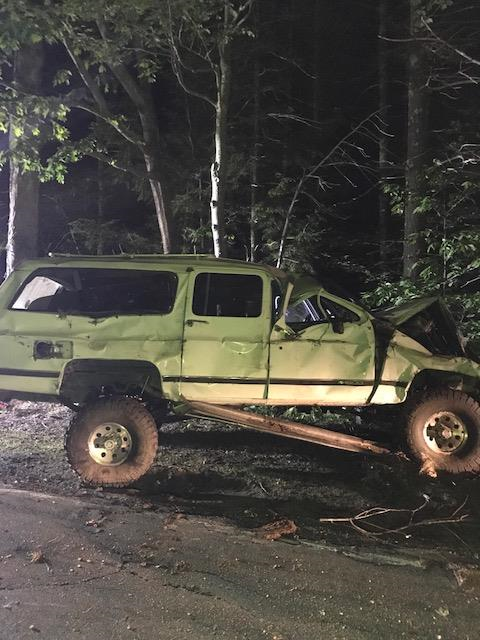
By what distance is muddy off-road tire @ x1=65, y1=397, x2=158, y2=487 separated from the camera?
550cm

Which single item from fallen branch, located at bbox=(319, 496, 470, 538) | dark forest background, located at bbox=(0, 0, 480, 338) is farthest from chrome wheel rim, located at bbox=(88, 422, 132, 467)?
dark forest background, located at bbox=(0, 0, 480, 338)

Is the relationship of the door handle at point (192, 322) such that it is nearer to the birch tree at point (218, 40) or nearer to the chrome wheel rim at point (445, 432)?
the chrome wheel rim at point (445, 432)

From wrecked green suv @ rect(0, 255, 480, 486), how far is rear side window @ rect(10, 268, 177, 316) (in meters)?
0.01

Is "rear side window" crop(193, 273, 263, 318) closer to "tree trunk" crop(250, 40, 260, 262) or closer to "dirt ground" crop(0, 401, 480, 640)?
"dirt ground" crop(0, 401, 480, 640)

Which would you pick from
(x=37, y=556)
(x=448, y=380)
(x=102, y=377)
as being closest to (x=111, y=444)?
(x=102, y=377)

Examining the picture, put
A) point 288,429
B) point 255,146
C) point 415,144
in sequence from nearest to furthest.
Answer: point 288,429
point 415,144
point 255,146

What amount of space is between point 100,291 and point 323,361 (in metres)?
2.59

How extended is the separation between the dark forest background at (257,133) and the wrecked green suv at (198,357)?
281 centimetres

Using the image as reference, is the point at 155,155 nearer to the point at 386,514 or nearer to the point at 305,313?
the point at 305,313

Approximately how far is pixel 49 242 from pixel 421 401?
2045cm

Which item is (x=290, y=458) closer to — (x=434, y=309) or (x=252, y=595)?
(x=434, y=309)

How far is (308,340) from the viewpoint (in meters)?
5.81

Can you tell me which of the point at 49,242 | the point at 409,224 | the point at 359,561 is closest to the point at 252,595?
the point at 359,561

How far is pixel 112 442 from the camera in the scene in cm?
560
